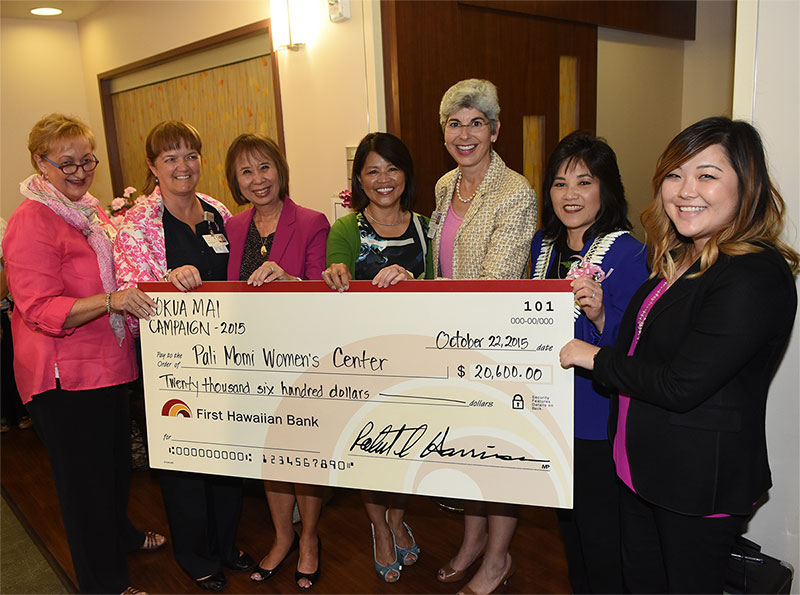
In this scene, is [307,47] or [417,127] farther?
[307,47]

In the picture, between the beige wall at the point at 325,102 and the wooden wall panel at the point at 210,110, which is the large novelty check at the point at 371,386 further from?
the wooden wall panel at the point at 210,110

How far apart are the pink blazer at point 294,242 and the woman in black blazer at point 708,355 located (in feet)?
3.70

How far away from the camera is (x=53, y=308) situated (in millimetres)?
1854

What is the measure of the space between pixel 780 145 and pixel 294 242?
5.15 feet

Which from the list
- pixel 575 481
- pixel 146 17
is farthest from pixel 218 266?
pixel 146 17

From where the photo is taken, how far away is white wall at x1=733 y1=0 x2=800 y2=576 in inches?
65.7

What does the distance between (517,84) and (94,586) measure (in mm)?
3386

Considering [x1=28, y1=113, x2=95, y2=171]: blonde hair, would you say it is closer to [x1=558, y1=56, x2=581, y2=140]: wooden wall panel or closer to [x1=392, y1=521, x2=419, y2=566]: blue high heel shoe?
[x1=392, y1=521, x2=419, y2=566]: blue high heel shoe

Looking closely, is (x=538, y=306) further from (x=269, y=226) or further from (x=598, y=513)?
(x=269, y=226)

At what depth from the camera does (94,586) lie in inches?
83.1

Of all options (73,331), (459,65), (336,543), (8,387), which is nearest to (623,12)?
(459,65)

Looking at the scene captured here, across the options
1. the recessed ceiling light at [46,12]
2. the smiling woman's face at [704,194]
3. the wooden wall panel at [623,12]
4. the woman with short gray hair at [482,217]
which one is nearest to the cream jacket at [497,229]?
the woman with short gray hair at [482,217]

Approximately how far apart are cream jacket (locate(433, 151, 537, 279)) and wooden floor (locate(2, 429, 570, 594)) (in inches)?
47.8

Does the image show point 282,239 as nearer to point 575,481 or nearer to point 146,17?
point 575,481
